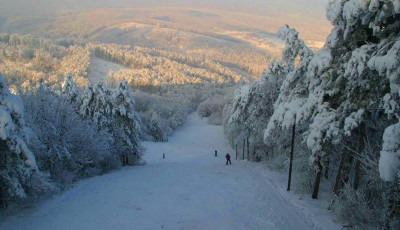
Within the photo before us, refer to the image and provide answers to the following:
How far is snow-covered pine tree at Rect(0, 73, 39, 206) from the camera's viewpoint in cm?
1051

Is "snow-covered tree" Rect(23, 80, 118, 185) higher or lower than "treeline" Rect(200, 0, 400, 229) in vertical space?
lower

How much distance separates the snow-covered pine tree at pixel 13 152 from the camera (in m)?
10.5

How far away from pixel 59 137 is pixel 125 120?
9333 mm

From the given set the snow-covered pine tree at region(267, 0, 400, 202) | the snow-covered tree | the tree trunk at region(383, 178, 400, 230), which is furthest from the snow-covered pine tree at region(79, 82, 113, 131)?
the tree trunk at region(383, 178, 400, 230)

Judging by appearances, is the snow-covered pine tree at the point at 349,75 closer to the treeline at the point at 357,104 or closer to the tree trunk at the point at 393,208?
the treeline at the point at 357,104

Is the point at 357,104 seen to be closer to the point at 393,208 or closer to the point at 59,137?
the point at 393,208

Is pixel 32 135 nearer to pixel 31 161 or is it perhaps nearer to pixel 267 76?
pixel 31 161

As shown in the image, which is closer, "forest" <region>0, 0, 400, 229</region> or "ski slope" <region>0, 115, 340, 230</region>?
"forest" <region>0, 0, 400, 229</region>

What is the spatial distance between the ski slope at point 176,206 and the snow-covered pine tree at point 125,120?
25.0 ft

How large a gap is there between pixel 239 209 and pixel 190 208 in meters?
2.28

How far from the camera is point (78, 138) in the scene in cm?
2166

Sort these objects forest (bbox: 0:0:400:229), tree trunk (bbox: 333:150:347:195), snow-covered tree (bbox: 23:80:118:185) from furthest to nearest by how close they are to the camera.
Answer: snow-covered tree (bbox: 23:80:118:185)
tree trunk (bbox: 333:150:347:195)
forest (bbox: 0:0:400:229)

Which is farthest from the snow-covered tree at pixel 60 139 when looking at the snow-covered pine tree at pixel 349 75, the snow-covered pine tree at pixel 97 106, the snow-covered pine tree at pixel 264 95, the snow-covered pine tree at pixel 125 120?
the snow-covered pine tree at pixel 349 75

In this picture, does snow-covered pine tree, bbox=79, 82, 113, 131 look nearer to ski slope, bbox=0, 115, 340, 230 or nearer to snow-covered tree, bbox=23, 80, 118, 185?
snow-covered tree, bbox=23, 80, 118, 185
